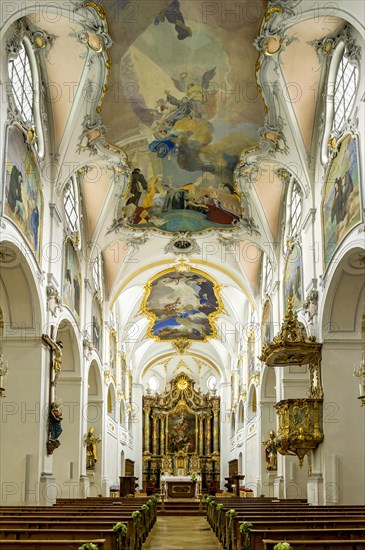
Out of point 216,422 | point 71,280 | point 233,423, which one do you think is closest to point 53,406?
point 71,280

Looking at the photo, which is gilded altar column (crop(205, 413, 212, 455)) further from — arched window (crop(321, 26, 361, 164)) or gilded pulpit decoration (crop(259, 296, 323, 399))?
arched window (crop(321, 26, 361, 164))

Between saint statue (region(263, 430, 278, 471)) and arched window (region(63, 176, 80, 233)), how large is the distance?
35.5 feet

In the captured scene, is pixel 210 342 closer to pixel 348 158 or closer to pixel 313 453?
pixel 313 453

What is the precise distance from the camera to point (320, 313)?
17.8 meters

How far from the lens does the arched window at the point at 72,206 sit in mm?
21409

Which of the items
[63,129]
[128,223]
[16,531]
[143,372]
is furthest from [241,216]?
[143,372]

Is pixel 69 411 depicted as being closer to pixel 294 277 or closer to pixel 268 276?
pixel 294 277

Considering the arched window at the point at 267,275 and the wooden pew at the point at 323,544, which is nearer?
the wooden pew at the point at 323,544

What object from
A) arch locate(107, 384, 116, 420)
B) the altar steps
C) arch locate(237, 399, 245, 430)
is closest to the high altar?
arch locate(237, 399, 245, 430)

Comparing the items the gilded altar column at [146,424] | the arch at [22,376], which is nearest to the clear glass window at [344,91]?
the arch at [22,376]

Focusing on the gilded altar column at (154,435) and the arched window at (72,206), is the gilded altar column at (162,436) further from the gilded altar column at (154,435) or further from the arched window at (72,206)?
the arched window at (72,206)

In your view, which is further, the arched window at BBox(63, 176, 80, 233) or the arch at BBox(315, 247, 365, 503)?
the arched window at BBox(63, 176, 80, 233)

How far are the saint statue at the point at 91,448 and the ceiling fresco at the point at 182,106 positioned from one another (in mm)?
7852

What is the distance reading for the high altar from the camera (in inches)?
1829
